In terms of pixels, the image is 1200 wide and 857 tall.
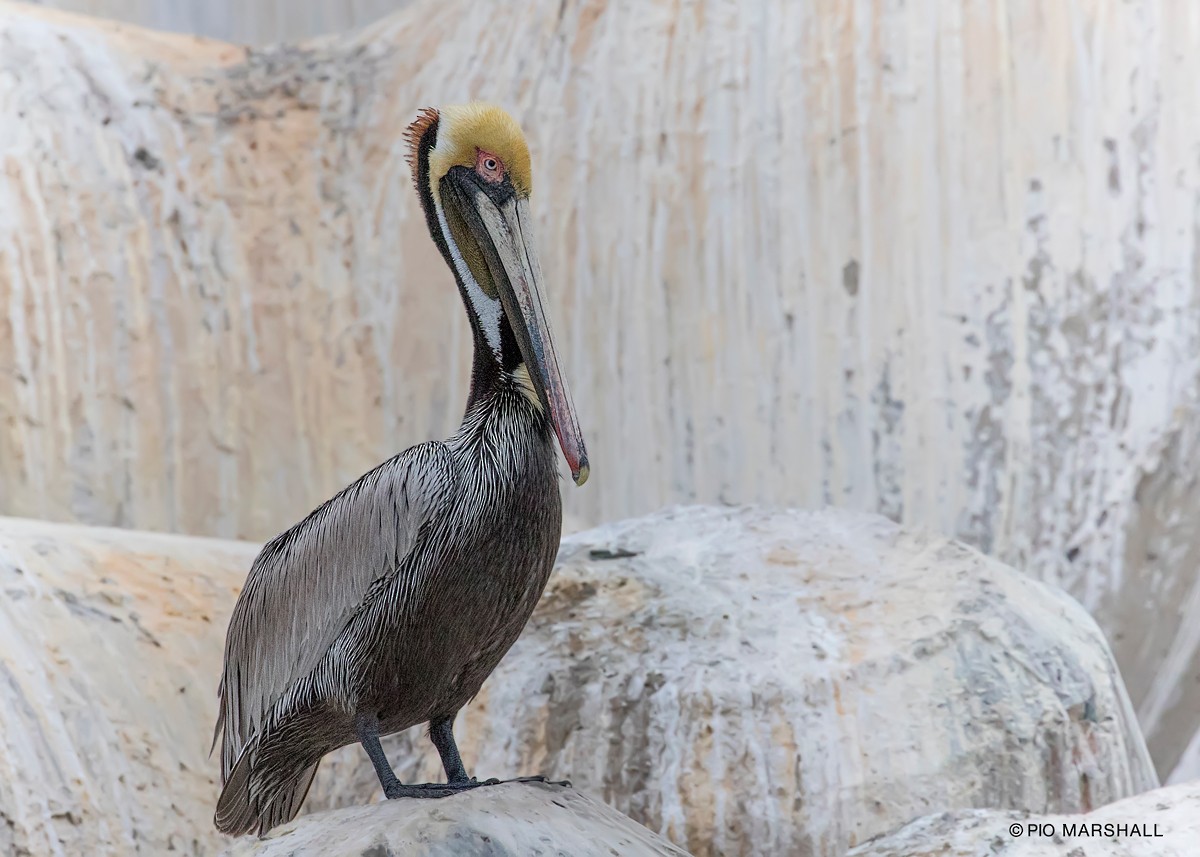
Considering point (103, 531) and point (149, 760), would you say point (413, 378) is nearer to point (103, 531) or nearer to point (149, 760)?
point (103, 531)

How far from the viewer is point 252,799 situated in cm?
282

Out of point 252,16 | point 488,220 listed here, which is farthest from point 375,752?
point 252,16

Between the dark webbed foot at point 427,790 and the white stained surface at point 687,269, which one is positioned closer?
the dark webbed foot at point 427,790

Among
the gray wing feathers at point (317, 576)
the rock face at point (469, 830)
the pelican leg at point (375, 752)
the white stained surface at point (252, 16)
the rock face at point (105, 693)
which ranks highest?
the white stained surface at point (252, 16)

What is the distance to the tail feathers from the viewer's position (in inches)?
110

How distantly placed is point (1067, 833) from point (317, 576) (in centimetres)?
163

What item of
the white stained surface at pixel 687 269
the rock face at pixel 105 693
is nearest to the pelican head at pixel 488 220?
the rock face at pixel 105 693

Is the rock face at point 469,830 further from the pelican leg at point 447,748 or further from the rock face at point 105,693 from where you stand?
the rock face at point 105,693

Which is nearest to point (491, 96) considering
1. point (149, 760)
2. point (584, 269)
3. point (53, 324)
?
point (584, 269)

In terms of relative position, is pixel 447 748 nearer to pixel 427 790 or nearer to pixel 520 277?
pixel 427 790

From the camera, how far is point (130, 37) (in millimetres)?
7070

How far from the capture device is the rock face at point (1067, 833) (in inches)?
110

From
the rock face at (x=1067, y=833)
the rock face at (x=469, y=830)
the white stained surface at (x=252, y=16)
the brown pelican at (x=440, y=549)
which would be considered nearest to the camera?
the rock face at (x=469, y=830)

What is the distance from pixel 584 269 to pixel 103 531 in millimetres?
2627
